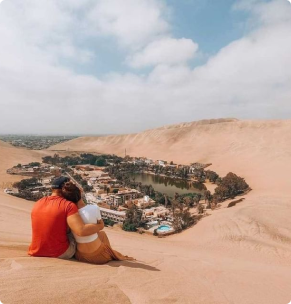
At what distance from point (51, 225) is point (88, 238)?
0.51m

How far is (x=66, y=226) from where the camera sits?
353 centimetres

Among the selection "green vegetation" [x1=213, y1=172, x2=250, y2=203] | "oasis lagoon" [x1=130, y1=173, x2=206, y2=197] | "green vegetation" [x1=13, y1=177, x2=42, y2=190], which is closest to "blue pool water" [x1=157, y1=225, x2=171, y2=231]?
"green vegetation" [x1=213, y1=172, x2=250, y2=203]

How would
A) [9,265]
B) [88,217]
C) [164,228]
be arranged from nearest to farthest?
[9,265] → [88,217] → [164,228]

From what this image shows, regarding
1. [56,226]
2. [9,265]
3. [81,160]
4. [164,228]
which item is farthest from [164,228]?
[81,160]

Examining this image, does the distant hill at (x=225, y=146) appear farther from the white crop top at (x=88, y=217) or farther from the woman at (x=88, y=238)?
the white crop top at (x=88, y=217)

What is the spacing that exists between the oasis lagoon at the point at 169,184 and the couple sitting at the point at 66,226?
122 feet

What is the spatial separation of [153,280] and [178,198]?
3115cm

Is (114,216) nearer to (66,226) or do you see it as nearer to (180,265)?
(180,265)

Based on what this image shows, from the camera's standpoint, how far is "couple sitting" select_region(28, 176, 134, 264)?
11.2 ft

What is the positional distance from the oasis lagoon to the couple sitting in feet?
122

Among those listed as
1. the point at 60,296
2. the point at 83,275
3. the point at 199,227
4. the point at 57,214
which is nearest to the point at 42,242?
the point at 57,214

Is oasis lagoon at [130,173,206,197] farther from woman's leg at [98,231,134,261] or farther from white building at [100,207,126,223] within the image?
woman's leg at [98,231,134,261]

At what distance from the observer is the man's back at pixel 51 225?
3416mm

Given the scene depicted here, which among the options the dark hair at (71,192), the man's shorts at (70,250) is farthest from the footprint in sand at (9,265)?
the dark hair at (71,192)
